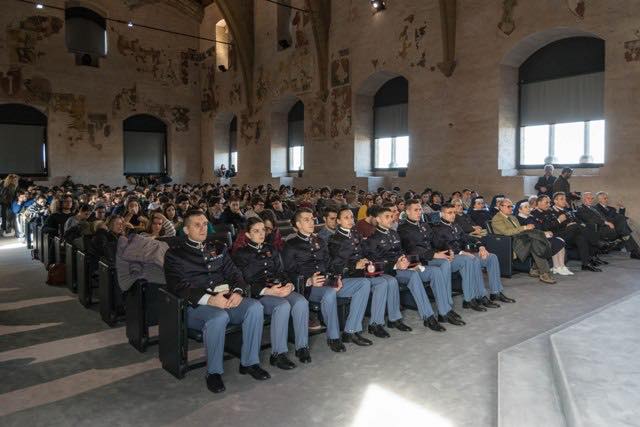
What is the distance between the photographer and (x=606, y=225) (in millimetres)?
10305

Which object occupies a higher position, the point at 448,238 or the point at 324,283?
the point at 448,238

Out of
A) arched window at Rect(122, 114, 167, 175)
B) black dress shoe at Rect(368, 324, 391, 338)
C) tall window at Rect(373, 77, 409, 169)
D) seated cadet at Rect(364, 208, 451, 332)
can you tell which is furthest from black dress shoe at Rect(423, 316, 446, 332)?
arched window at Rect(122, 114, 167, 175)

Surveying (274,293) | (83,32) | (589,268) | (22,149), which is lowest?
(589,268)

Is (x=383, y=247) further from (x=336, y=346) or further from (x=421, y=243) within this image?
(x=336, y=346)

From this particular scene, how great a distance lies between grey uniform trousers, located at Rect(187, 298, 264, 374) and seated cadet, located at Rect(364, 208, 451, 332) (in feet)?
6.46

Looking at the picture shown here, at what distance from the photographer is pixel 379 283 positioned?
5.83 metres

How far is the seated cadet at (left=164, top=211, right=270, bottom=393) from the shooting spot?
4.50m

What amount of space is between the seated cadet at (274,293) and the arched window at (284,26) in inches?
741

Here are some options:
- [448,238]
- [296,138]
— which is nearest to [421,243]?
[448,238]

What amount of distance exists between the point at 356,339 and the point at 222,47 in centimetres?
2588

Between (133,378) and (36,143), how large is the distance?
25.0 meters

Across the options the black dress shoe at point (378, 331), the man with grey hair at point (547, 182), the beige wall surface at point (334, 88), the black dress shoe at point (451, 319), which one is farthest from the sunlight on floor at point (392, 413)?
the beige wall surface at point (334, 88)

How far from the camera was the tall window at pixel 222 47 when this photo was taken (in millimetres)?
28109

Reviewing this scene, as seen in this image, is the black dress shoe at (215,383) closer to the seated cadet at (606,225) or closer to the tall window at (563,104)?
the seated cadet at (606,225)
